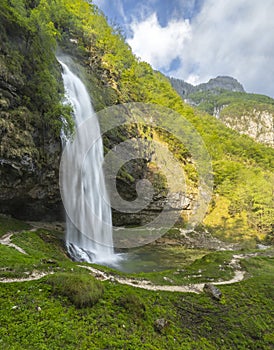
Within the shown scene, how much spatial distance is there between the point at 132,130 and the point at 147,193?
36.4 ft

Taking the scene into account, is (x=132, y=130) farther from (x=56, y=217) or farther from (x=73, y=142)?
(x=56, y=217)

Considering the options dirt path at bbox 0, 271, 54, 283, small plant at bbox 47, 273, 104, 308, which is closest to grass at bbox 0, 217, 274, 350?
small plant at bbox 47, 273, 104, 308

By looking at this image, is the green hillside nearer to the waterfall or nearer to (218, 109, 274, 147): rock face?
the waterfall

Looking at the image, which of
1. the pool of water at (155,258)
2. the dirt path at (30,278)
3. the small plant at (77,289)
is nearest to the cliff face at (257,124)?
the pool of water at (155,258)

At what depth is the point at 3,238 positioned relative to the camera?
15.8 metres

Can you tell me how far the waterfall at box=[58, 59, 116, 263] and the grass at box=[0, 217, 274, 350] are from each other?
9012 mm

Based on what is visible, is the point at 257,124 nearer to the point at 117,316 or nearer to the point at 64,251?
the point at 64,251

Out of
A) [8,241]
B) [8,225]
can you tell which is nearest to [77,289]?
[8,241]

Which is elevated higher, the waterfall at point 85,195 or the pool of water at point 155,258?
the waterfall at point 85,195

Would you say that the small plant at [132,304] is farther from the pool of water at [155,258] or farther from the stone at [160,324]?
the pool of water at [155,258]

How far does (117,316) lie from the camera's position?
8391mm

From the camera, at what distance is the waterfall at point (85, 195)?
2277 cm

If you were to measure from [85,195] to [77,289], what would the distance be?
54.5ft

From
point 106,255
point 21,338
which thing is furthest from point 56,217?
point 21,338
